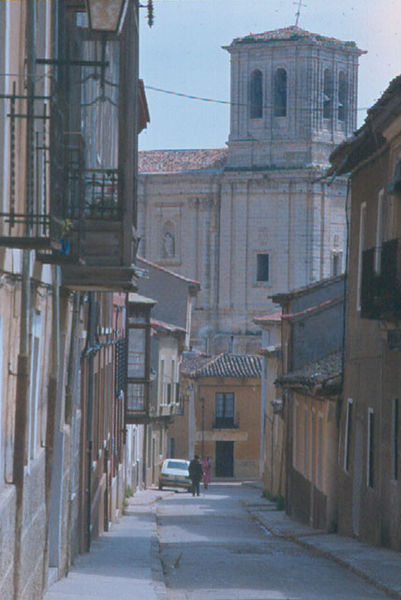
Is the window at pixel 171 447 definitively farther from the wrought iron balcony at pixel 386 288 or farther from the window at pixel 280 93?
the wrought iron balcony at pixel 386 288

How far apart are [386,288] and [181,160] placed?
6253 cm

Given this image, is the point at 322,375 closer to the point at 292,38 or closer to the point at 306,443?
the point at 306,443

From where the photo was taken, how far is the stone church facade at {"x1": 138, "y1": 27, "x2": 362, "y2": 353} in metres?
74.9

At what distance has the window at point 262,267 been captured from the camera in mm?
76438

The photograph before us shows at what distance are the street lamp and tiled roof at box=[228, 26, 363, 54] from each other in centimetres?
6631

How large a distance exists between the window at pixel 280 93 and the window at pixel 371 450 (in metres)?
56.4

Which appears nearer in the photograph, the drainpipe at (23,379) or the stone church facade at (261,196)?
the drainpipe at (23,379)

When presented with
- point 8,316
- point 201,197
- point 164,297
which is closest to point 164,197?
point 201,197

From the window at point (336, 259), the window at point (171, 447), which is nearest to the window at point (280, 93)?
the window at point (336, 259)

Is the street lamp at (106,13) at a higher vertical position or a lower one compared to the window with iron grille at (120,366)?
higher

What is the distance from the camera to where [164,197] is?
3024 inches

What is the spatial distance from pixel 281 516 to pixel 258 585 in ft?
55.0

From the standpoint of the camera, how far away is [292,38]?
2975 inches

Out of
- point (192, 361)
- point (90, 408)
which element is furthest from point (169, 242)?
point (90, 408)
